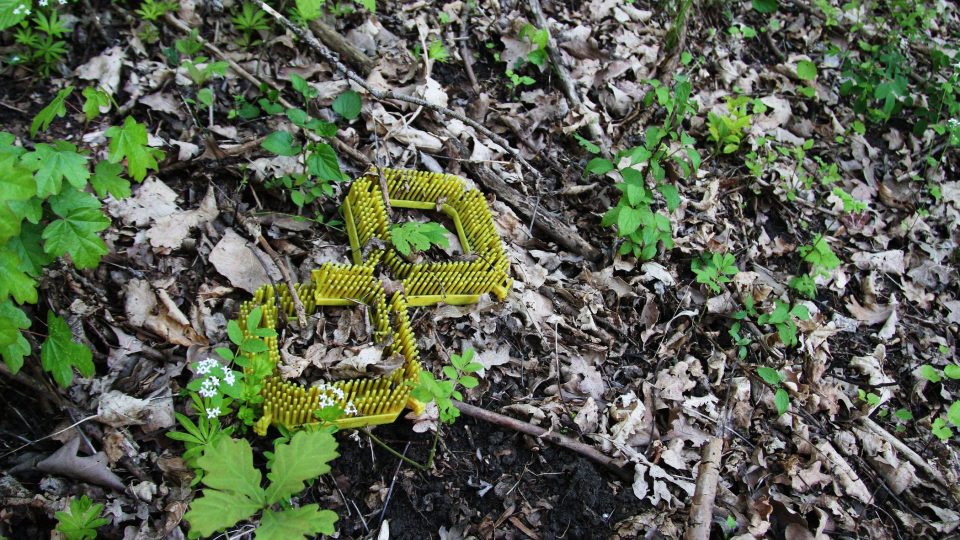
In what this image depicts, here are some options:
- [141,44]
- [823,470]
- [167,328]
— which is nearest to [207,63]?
[141,44]

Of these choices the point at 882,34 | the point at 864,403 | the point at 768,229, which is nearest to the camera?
the point at 864,403

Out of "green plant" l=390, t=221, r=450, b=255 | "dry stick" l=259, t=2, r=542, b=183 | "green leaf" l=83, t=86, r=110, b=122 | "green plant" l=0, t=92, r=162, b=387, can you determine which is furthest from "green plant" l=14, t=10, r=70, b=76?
"green plant" l=390, t=221, r=450, b=255

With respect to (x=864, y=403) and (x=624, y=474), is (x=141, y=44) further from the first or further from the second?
(x=864, y=403)

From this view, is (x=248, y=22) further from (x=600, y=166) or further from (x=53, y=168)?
(x=600, y=166)

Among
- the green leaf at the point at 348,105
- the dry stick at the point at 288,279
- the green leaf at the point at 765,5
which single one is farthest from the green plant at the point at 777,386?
the green leaf at the point at 765,5

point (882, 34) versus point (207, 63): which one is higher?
point (207, 63)

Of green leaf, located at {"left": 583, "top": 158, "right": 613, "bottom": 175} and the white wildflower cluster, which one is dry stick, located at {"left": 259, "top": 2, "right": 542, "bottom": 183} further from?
the white wildflower cluster
